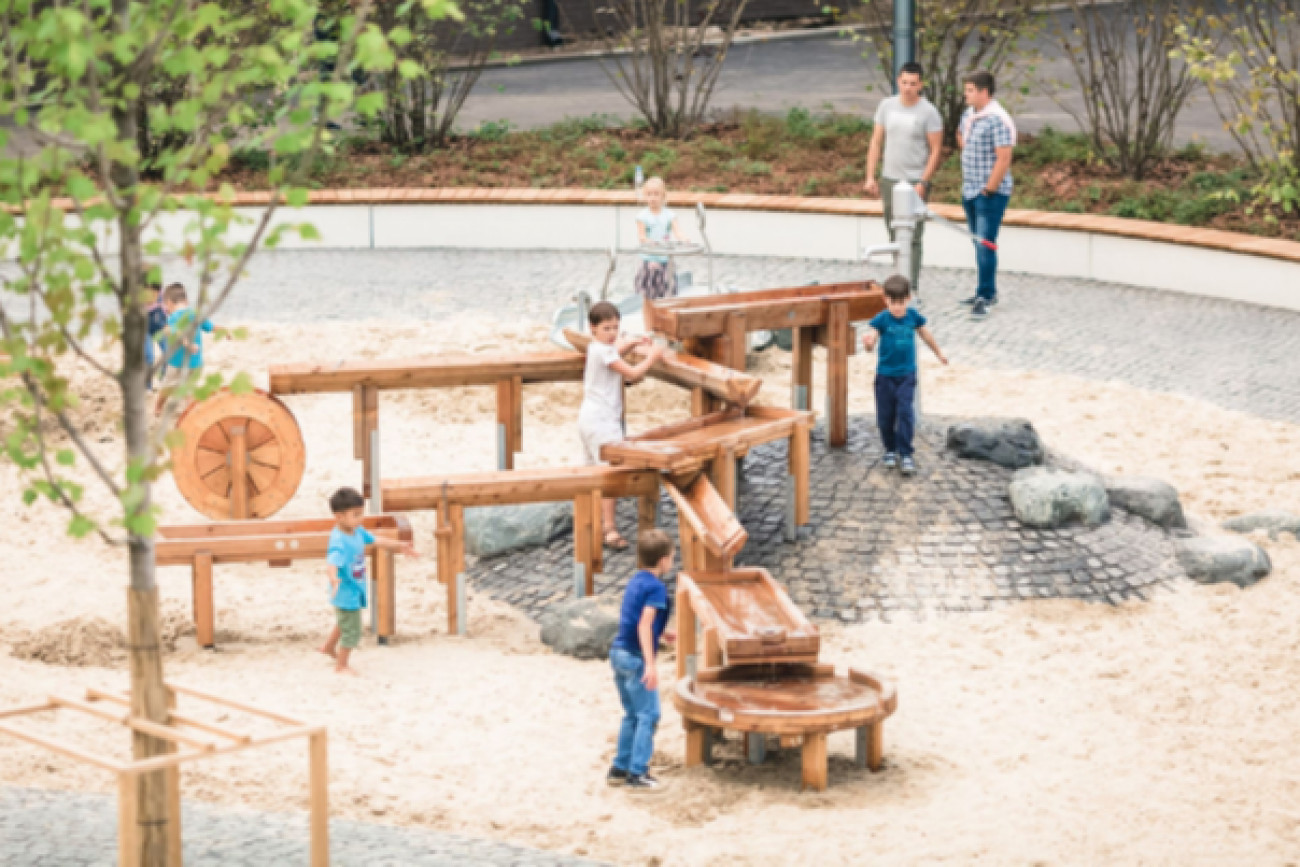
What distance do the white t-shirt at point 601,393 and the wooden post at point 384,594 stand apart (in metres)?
1.34

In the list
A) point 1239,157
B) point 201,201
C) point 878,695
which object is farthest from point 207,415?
point 1239,157

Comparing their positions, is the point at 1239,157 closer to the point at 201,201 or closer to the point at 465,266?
the point at 465,266

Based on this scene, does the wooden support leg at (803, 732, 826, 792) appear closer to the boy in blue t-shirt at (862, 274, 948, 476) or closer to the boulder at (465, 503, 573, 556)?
the boy in blue t-shirt at (862, 274, 948, 476)

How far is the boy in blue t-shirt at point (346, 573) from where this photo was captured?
8.02 metres

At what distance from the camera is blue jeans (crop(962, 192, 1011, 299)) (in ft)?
44.0

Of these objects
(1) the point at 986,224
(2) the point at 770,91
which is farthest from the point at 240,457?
(2) the point at 770,91

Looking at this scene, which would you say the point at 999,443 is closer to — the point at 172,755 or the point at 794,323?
the point at 794,323

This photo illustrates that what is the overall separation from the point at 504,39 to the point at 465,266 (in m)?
11.8

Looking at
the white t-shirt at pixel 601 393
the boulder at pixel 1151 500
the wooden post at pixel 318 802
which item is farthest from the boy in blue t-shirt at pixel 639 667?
the boulder at pixel 1151 500

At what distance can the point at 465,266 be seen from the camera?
15.4 m

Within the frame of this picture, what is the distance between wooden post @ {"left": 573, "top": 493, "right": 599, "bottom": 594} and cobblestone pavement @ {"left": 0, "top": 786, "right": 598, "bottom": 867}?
9.27 ft

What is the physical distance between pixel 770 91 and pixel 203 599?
15.0 meters

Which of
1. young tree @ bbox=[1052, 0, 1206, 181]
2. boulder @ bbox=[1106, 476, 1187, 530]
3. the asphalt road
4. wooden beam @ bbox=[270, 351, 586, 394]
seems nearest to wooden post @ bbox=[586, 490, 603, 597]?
wooden beam @ bbox=[270, 351, 586, 394]

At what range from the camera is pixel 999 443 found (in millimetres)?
9789
